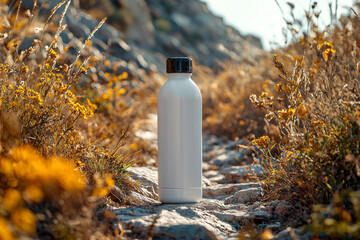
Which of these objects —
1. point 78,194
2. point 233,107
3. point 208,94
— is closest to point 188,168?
point 78,194

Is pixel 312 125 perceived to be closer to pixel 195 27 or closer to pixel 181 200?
pixel 181 200

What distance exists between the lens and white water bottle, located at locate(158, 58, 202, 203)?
9.60ft

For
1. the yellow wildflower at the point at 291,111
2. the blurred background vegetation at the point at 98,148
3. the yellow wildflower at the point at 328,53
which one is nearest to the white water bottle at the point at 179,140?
the blurred background vegetation at the point at 98,148

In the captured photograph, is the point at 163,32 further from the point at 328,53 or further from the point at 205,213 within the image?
the point at 205,213

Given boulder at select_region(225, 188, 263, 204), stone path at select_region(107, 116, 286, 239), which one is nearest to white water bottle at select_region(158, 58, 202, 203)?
stone path at select_region(107, 116, 286, 239)

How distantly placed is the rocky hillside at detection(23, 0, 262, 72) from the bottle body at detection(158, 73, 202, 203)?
476 centimetres

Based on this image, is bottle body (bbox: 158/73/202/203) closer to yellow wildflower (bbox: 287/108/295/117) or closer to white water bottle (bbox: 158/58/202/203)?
white water bottle (bbox: 158/58/202/203)

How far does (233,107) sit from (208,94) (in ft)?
5.15

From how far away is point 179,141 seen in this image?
9.61ft

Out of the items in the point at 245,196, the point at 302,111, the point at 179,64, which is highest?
the point at 179,64

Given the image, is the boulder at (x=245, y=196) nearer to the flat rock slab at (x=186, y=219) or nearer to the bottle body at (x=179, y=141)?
the flat rock slab at (x=186, y=219)

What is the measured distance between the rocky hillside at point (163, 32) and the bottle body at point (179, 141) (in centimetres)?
Answer: 476

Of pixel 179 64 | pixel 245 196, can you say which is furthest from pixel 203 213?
pixel 179 64

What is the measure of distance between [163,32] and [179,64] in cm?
2018
